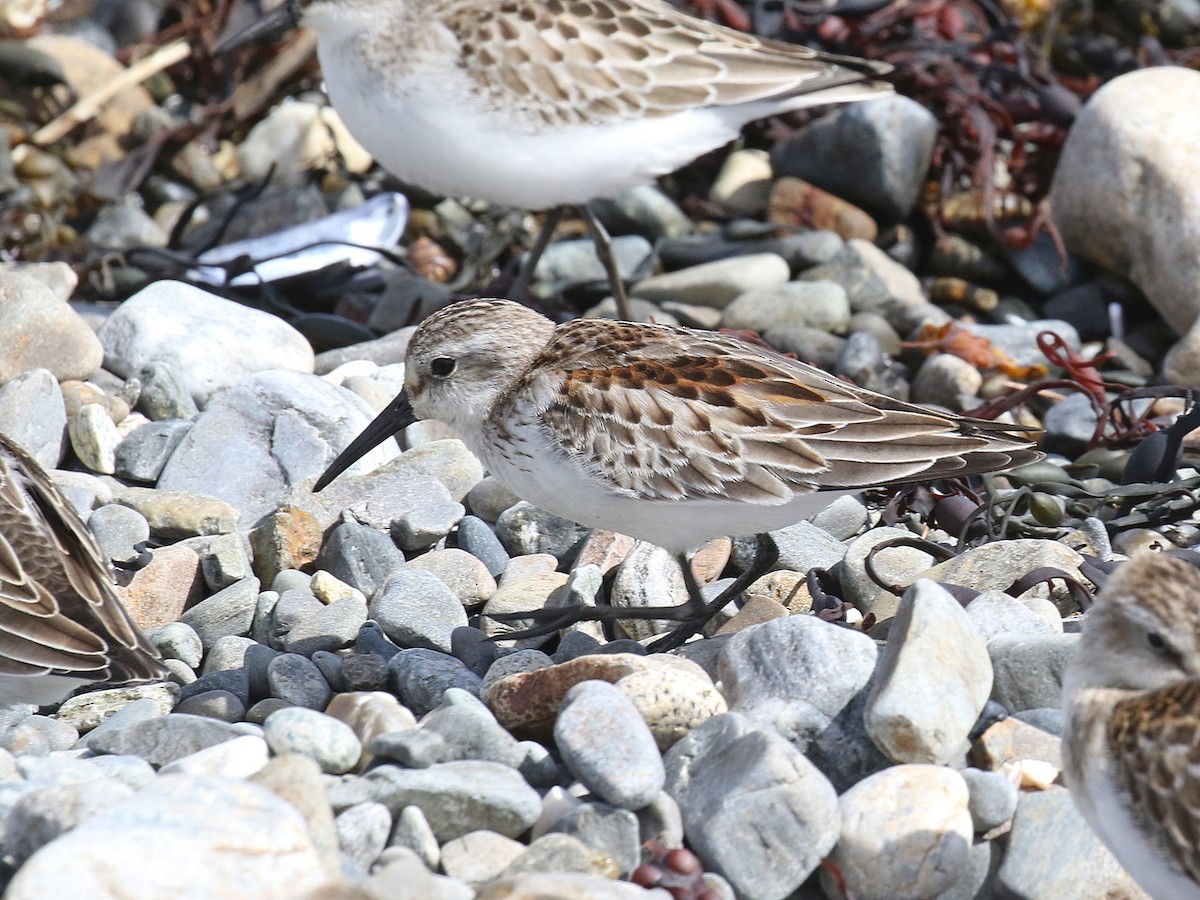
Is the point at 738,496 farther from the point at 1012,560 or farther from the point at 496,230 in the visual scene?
the point at 496,230

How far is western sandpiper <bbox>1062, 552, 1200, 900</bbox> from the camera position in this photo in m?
3.50

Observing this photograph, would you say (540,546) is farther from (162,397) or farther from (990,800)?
(990,800)

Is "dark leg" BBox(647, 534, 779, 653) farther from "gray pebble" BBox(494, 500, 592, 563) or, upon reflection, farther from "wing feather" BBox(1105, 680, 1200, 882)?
"wing feather" BBox(1105, 680, 1200, 882)

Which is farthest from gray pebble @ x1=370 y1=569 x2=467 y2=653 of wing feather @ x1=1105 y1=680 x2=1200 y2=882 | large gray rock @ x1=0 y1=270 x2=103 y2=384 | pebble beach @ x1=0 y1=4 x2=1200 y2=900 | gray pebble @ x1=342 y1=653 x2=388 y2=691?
wing feather @ x1=1105 y1=680 x2=1200 y2=882

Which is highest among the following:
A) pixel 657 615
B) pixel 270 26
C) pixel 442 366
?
pixel 270 26

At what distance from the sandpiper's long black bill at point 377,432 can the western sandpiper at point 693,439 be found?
0.43 metres

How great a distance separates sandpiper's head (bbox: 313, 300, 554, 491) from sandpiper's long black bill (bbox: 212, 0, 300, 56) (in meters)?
3.44

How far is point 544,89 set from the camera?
7711 millimetres

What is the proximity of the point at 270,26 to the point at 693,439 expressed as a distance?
4.85 m

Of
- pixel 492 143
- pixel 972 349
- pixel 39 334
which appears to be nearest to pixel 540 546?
pixel 39 334

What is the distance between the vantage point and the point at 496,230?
9.48 meters

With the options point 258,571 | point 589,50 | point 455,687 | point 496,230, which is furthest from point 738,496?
point 496,230

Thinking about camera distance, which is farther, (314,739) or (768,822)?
(314,739)

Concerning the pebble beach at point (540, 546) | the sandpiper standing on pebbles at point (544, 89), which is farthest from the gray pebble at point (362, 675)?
the sandpiper standing on pebbles at point (544, 89)
